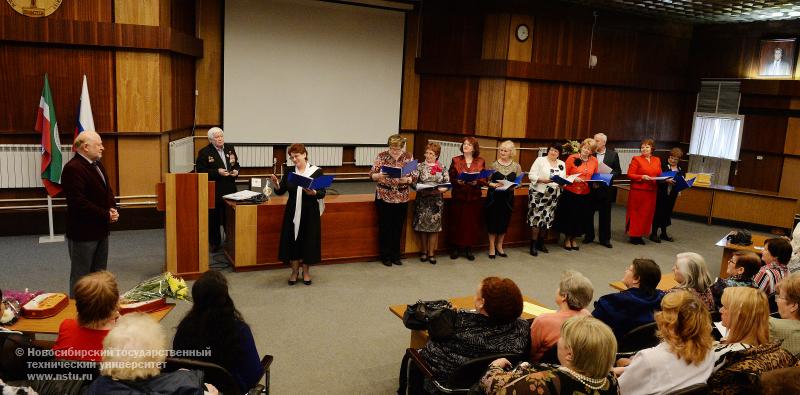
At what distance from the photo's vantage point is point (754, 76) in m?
11.7

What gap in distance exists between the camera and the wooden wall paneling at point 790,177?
10977 millimetres

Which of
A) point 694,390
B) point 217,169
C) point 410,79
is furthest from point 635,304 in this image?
point 410,79

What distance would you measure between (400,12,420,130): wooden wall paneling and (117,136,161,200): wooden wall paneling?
5359mm

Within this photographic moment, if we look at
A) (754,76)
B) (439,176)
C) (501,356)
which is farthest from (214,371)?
(754,76)

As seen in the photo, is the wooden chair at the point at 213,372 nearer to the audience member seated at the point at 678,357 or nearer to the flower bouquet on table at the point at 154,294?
the flower bouquet on table at the point at 154,294

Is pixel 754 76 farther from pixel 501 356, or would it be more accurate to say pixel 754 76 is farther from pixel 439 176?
pixel 501 356

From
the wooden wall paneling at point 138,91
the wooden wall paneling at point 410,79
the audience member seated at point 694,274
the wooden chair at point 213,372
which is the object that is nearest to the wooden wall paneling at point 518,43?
the wooden wall paneling at point 410,79

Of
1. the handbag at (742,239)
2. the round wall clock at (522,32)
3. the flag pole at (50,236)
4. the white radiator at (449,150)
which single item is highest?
the round wall clock at (522,32)

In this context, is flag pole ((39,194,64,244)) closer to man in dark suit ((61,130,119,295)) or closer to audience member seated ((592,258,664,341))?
man in dark suit ((61,130,119,295))

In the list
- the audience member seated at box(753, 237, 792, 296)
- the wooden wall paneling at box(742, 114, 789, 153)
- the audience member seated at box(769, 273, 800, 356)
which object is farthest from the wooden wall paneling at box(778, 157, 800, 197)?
the audience member seated at box(769, 273, 800, 356)

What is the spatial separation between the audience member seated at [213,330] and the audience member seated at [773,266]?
3466 millimetres

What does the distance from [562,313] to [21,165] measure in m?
6.61

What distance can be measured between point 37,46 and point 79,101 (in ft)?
2.40

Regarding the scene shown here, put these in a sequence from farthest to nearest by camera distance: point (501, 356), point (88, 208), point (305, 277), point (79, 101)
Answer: point (79, 101)
point (305, 277)
point (88, 208)
point (501, 356)
